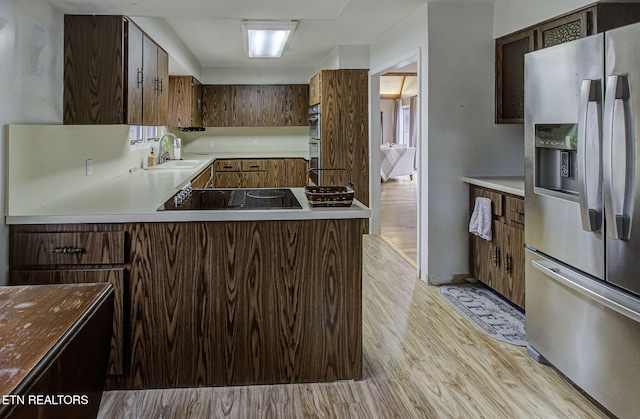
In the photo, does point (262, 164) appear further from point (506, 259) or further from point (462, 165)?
point (506, 259)

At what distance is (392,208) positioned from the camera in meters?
8.49

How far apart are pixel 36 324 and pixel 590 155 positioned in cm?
212

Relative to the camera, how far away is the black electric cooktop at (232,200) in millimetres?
2641

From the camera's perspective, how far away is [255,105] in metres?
8.23

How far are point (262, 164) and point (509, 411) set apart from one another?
5.98m

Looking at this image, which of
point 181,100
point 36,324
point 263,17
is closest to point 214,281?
point 36,324

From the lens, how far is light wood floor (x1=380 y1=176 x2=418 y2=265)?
5.81 m

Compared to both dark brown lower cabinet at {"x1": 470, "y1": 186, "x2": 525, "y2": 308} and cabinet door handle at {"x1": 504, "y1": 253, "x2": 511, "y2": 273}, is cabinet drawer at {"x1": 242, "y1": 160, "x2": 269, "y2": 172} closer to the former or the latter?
dark brown lower cabinet at {"x1": 470, "y1": 186, "x2": 525, "y2": 308}

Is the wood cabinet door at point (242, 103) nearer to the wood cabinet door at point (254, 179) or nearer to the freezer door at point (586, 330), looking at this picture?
the wood cabinet door at point (254, 179)

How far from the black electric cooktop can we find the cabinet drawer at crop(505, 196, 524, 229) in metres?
1.52

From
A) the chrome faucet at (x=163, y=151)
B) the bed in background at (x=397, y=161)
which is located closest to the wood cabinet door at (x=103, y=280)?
the chrome faucet at (x=163, y=151)

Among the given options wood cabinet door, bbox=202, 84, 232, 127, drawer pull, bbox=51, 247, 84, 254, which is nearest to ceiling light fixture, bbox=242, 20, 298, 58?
wood cabinet door, bbox=202, 84, 232, 127

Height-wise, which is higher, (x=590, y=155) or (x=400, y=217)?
(x=590, y=155)

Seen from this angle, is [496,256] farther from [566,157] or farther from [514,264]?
[566,157]
